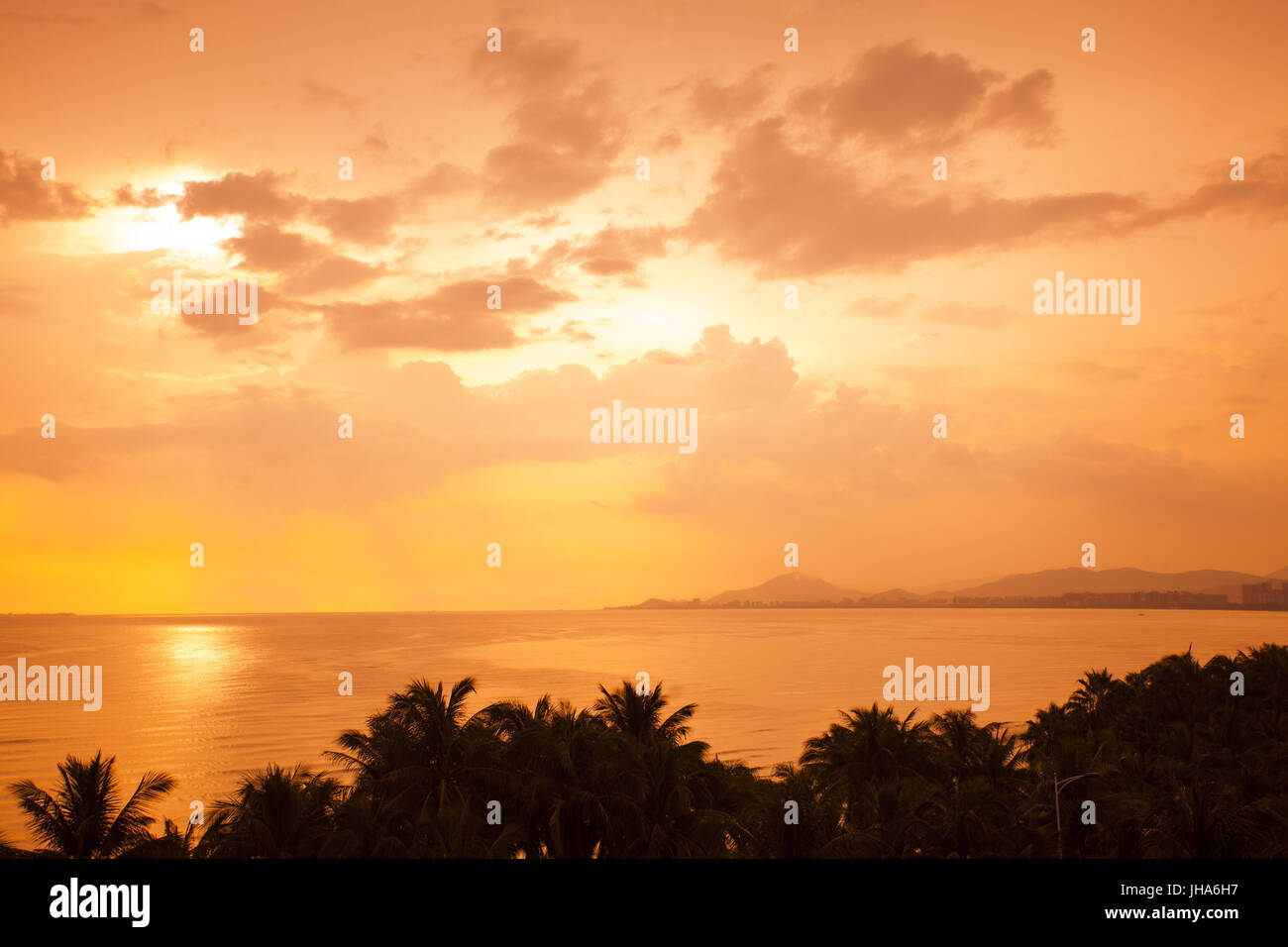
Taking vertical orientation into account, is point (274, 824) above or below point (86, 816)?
below

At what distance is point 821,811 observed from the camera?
2981 cm

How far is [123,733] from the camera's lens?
104 meters

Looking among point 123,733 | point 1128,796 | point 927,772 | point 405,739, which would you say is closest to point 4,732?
point 123,733

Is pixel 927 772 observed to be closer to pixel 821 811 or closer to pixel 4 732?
pixel 821 811

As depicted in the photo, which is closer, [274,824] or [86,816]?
[86,816]
